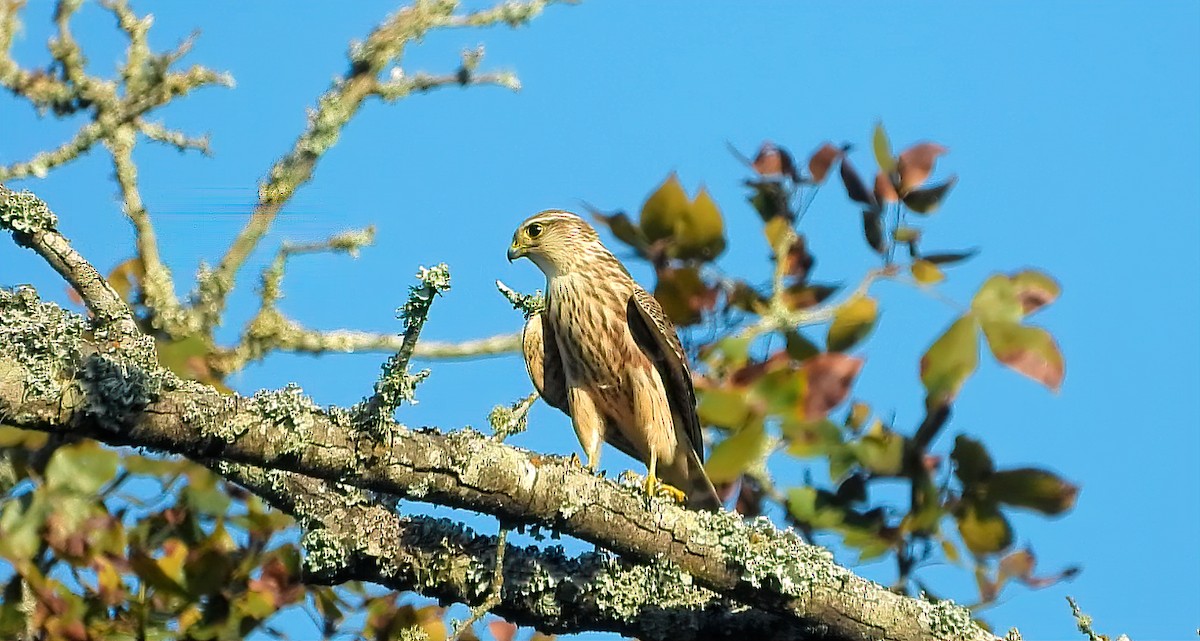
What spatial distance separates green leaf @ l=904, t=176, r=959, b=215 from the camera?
2.89 meters

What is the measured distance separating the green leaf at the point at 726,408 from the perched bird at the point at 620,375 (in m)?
1.95

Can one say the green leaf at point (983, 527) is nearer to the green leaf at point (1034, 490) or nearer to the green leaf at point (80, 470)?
the green leaf at point (1034, 490)

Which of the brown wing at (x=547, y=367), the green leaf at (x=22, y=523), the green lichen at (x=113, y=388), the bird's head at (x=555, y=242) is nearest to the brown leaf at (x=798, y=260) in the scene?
the green lichen at (x=113, y=388)

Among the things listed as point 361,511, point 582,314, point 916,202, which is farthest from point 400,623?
point 916,202

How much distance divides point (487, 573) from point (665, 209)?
1019mm

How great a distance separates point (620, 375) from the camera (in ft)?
15.9

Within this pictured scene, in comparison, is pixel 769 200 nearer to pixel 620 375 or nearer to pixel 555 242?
pixel 620 375

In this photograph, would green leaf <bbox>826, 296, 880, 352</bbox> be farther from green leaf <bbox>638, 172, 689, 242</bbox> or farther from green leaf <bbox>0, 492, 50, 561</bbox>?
green leaf <bbox>0, 492, 50, 561</bbox>

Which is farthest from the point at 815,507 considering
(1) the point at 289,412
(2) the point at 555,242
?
(2) the point at 555,242

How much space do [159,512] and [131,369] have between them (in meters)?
1.79

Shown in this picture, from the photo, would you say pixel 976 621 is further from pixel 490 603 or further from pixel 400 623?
pixel 400 623

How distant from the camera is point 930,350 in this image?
2381mm

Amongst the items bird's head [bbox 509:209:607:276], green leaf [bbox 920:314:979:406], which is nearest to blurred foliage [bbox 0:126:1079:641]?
green leaf [bbox 920:314:979:406]

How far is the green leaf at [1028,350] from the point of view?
242cm
